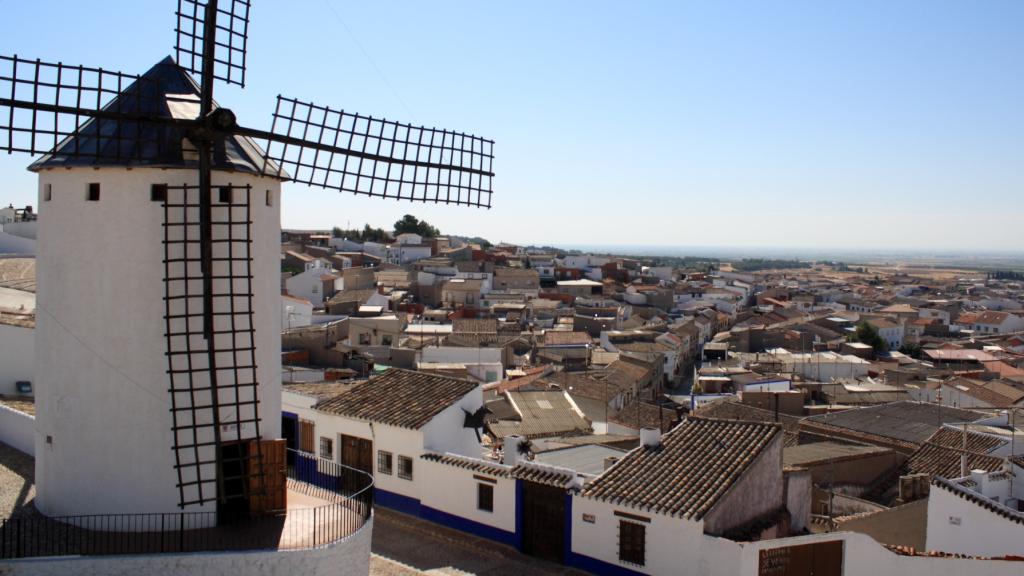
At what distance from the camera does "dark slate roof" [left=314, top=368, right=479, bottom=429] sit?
47.6 feet

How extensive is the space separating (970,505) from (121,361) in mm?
11946

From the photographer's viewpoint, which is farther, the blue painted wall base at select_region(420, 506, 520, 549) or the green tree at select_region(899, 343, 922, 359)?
the green tree at select_region(899, 343, 922, 359)

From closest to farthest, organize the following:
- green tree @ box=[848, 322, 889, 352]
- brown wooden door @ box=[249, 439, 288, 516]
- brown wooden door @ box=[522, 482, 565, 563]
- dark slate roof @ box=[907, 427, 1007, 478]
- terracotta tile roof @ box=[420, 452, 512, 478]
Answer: brown wooden door @ box=[249, 439, 288, 516] → brown wooden door @ box=[522, 482, 565, 563] → terracotta tile roof @ box=[420, 452, 512, 478] → dark slate roof @ box=[907, 427, 1007, 478] → green tree @ box=[848, 322, 889, 352]

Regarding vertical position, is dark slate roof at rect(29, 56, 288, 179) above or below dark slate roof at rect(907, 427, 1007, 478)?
above

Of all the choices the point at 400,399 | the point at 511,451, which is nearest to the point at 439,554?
the point at 511,451

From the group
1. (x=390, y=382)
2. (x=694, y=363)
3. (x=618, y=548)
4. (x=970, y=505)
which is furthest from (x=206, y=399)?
(x=694, y=363)

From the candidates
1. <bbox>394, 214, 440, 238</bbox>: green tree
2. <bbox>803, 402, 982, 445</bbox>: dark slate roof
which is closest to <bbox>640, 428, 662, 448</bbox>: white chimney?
<bbox>803, 402, 982, 445</bbox>: dark slate roof

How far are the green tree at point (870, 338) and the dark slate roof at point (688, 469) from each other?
41418mm

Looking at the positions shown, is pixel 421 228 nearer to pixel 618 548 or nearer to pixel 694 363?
pixel 694 363

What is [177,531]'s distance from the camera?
8.95 metres

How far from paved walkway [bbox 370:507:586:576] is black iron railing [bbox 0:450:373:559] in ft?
8.04

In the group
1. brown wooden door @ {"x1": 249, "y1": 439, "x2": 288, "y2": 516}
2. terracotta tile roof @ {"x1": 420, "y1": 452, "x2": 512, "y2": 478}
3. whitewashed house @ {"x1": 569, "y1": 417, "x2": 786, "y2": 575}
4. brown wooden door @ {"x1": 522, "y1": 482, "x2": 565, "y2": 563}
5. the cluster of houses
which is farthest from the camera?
terracotta tile roof @ {"x1": 420, "y1": 452, "x2": 512, "y2": 478}

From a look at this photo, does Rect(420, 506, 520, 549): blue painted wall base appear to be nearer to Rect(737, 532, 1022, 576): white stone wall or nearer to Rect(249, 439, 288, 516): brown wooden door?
Rect(737, 532, 1022, 576): white stone wall

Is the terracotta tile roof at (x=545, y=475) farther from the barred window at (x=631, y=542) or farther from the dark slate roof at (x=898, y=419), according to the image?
the dark slate roof at (x=898, y=419)
